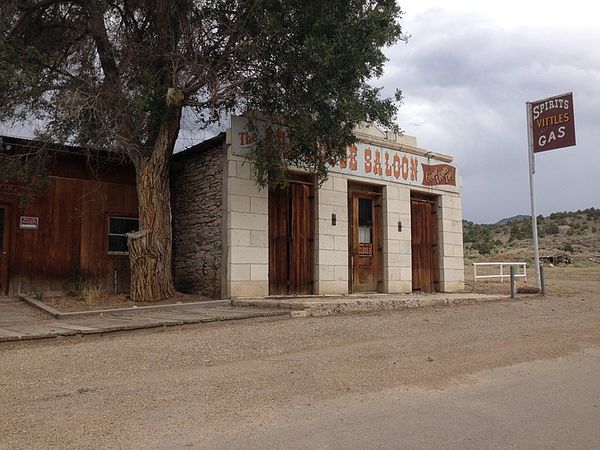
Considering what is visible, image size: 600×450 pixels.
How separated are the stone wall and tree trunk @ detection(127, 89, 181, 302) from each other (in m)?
1.22

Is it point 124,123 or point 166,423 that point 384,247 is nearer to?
point 124,123

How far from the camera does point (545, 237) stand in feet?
177

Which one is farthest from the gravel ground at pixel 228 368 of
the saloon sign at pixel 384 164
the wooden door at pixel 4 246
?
the wooden door at pixel 4 246

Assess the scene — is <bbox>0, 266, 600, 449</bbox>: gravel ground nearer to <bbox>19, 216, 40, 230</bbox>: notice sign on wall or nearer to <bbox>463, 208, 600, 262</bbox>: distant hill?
<bbox>19, 216, 40, 230</bbox>: notice sign on wall

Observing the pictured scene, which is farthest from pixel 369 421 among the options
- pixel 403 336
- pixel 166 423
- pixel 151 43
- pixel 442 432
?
pixel 151 43

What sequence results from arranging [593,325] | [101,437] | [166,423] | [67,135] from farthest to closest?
[67,135] < [593,325] < [166,423] < [101,437]

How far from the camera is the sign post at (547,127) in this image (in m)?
18.0

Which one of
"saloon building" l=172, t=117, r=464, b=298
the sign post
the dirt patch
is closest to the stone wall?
"saloon building" l=172, t=117, r=464, b=298

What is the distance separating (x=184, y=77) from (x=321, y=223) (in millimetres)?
5263

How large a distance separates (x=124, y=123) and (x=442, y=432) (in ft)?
33.4

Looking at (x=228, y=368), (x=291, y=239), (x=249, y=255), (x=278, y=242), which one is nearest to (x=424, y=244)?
(x=291, y=239)

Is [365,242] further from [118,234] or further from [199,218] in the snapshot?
[118,234]

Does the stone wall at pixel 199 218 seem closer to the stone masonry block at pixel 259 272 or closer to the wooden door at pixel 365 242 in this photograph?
the stone masonry block at pixel 259 272

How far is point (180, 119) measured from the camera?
13.5 m
